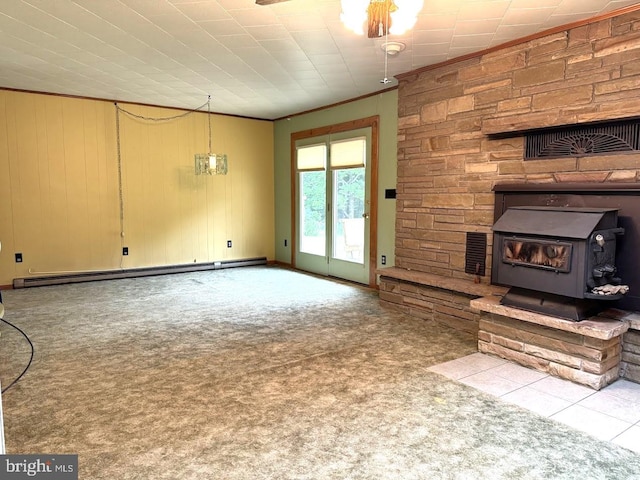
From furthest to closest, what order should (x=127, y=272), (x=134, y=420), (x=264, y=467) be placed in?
1. (x=127, y=272)
2. (x=134, y=420)
3. (x=264, y=467)

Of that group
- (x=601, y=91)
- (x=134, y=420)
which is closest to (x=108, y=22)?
(x=134, y=420)

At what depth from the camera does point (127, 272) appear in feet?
20.8

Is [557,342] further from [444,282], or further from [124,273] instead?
[124,273]

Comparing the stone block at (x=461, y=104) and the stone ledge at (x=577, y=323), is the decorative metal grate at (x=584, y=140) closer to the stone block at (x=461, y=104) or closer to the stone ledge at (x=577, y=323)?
the stone block at (x=461, y=104)

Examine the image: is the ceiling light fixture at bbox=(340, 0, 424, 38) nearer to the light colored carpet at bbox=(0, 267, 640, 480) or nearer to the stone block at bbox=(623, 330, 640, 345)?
the light colored carpet at bbox=(0, 267, 640, 480)

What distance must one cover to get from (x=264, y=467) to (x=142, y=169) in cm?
547

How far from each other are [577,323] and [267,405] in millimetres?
2023

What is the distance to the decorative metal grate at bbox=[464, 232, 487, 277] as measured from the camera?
4.05 metres

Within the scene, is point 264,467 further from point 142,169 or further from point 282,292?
point 142,169

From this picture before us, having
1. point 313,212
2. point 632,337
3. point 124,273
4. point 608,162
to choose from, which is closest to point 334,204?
point 313,212

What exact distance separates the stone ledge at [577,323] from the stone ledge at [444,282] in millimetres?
442

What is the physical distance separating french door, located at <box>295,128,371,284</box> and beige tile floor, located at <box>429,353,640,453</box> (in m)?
2.83

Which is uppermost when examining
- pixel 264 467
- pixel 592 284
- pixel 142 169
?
pixel 142 169

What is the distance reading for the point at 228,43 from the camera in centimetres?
379
